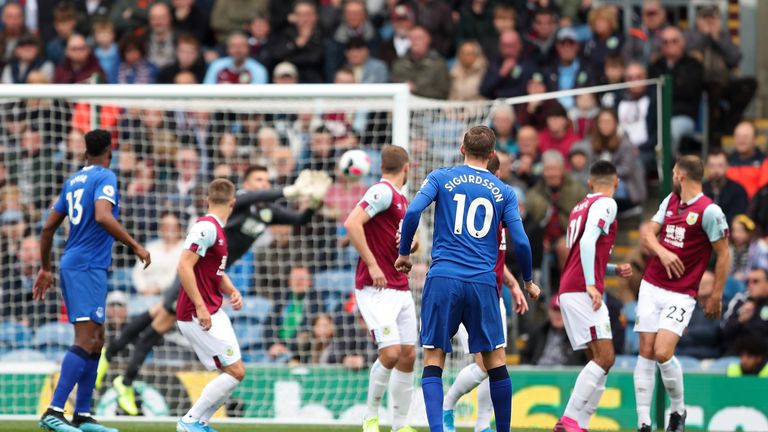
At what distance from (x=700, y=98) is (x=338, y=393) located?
6.51 m

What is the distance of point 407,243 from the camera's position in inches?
386

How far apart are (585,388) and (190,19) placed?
10.4m

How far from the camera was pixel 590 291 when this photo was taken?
1115cm

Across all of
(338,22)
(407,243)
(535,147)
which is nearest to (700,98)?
(535,147)

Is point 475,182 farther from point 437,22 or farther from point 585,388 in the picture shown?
point 437,22

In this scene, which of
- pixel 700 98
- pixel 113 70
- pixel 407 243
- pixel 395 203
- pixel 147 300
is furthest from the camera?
pixel 113 70

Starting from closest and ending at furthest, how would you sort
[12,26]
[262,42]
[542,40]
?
[542,40], [262,42], [12,26]

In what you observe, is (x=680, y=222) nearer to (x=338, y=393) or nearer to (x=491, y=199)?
(x=491, y=199)

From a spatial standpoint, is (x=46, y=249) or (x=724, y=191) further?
(x=724, y=191)

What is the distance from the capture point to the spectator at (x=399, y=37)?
61.3 feet

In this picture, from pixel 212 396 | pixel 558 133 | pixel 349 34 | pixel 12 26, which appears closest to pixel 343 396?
pixel 212 396

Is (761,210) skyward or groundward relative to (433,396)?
skyward

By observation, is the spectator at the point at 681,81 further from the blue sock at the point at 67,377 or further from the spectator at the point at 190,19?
the blue sock at the point at 67,377

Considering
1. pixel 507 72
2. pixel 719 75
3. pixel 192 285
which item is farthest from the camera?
pixel 507 72
